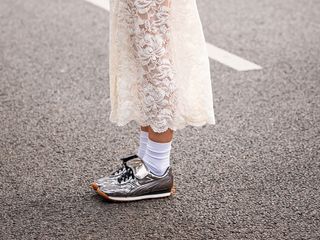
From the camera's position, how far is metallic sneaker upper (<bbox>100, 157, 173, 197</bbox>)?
9.12 ft

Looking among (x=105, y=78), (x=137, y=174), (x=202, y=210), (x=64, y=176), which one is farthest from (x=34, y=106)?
(x=202, y=210)

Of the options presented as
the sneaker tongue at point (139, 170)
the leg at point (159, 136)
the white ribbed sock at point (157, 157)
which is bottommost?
the sneaker tongue at point (139, 170)

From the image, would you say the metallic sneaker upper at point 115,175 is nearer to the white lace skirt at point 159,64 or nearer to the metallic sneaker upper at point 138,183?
the metallic sneaker upper at point 138,183

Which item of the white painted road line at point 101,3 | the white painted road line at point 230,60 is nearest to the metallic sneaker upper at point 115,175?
the white painted road line at point 230,60

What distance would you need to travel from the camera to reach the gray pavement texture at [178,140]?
2637 mm

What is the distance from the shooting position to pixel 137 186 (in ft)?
9.15

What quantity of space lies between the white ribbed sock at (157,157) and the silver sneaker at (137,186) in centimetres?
2

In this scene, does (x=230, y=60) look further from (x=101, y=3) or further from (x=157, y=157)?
(x=157, y=157)

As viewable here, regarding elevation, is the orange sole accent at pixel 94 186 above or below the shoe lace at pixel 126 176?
below

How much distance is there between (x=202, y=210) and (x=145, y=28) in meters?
0.73

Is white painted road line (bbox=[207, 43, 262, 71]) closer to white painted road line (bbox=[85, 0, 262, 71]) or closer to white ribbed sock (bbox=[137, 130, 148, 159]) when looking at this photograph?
white painted road line (bbox=[85, 0, 262, 71])

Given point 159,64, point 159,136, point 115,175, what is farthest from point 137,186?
point 159,64

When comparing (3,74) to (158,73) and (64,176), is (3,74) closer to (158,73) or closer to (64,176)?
(64,176)

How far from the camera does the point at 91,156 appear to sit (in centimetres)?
318
